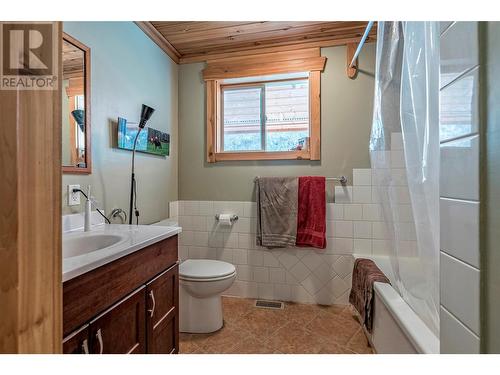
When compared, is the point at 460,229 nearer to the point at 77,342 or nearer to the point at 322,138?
the point at 77,342

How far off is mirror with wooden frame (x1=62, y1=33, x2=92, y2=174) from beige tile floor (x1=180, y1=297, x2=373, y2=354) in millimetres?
1305

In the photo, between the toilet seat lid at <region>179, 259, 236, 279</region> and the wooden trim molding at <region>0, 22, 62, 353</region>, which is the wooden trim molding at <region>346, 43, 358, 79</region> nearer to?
the toilet seat lid at <region>179, 259, 236, 279</region>

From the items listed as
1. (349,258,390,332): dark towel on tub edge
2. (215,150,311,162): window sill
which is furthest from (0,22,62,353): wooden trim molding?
(215,150,311,162): window sill

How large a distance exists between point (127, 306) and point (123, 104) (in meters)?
1.33

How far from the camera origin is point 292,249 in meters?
2.23

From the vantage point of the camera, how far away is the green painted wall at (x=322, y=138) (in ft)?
7.02

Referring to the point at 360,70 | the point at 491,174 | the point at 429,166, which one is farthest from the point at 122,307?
the point at 360,70

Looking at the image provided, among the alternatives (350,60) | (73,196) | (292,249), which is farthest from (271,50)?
(73,196)

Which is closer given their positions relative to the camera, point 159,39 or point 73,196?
point 73,196

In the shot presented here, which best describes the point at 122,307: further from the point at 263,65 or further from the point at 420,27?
the point at 263,65

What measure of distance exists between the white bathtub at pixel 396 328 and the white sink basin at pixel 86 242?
1.29 metres

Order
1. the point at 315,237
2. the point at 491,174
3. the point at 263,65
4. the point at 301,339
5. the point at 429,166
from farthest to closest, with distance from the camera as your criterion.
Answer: the point at 263,65 → the point at 315,237 → the point at 301,339 → the point at 429,166 → the point at 491,174
